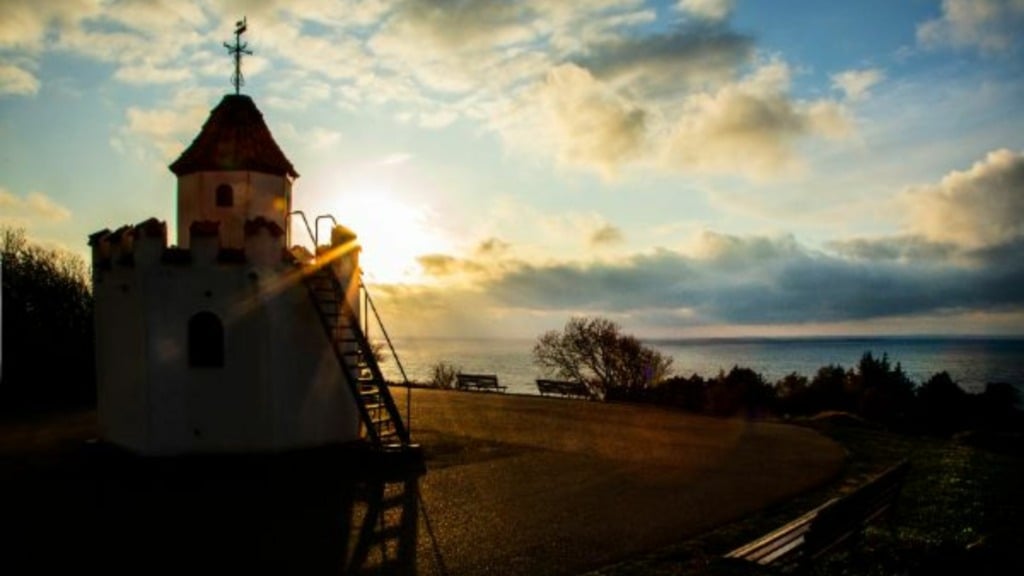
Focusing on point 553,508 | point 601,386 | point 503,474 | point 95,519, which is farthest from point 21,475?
point 601,386

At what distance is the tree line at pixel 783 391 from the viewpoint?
29969 millimetres

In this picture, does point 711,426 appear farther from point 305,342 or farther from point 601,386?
point 601,386

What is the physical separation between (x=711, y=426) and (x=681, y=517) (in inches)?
468

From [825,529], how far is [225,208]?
14.7m

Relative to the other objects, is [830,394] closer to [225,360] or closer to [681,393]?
[681,393]

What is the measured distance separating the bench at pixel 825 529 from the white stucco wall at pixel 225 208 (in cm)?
1293

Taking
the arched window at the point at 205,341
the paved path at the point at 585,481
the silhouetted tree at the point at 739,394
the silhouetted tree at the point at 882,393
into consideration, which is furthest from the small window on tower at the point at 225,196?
the silhouetted tree at the point at 739,394

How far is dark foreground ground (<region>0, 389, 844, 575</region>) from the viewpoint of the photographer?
29.7 ft

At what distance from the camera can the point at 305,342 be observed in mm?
15836

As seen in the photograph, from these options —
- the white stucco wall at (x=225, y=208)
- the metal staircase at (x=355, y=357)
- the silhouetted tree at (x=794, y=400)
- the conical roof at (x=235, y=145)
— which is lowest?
the silhouetted tree at (x=794, y=400)

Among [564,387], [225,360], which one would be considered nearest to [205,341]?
[225,360]

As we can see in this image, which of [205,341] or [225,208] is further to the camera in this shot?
[225,208]

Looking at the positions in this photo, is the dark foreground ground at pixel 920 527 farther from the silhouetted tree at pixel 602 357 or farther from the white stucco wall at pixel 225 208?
the silhouetted tree at pixel 602 357

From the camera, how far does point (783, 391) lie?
4403cm
